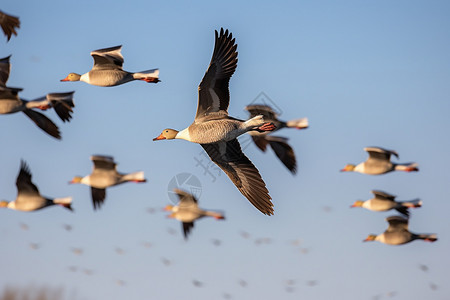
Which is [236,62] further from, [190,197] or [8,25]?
[190,197]

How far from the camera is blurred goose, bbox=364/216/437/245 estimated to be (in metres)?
20.5

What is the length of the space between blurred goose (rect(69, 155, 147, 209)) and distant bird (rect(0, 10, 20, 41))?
12.7ft

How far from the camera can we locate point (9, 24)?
50.4 ft

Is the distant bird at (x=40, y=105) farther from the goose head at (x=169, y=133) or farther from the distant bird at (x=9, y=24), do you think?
the goose head at (x=169, y=133)

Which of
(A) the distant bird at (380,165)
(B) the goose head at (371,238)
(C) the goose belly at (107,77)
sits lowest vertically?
(B) the goose head at (371,238)

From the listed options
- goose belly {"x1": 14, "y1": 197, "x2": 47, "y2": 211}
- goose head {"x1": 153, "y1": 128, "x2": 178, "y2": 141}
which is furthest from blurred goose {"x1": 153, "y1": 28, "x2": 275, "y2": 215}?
goose belly {"x1": 14, "y1": 197, "x2": 47, "y2": 211}

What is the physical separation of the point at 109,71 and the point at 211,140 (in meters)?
4.05

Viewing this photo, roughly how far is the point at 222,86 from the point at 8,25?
5198mm

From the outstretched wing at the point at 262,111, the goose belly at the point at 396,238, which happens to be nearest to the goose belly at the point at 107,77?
the outstretched wing at the point at 262,111

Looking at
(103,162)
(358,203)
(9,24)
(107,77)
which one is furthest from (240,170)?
(358,203)

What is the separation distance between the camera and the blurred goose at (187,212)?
21250 mm

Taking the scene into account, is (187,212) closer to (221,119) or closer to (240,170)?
(240,170)

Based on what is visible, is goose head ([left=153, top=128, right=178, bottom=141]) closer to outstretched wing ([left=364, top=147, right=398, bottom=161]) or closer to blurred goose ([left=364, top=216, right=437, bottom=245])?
outstretched wing ([left=364, top=147, right=398, bottom=161])

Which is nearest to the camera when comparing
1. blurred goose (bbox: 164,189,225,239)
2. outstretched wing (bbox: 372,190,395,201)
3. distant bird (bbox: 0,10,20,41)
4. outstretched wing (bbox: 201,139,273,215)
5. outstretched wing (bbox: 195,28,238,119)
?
outstretched wing (bbox: 195,28,238,119)
